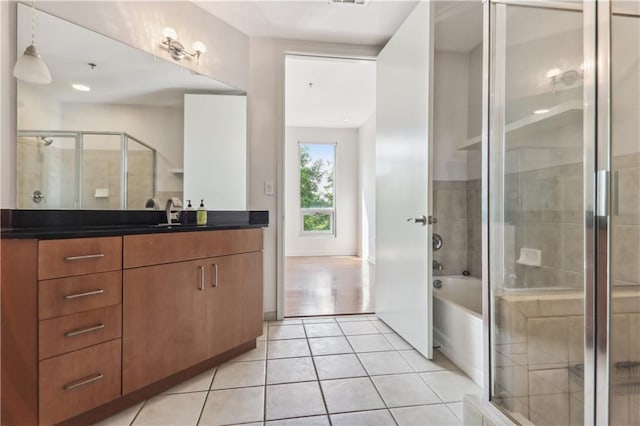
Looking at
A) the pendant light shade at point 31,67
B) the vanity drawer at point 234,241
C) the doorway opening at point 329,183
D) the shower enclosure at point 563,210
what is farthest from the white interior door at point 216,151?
the doorway opening at point 329,183

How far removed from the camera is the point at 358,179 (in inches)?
254

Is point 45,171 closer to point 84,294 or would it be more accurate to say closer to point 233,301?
point 84,294

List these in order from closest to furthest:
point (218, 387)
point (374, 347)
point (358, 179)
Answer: point (218, 387)
point (374, 347)
point (358, 179)

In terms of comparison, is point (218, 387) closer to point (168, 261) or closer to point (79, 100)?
point (168, 261)

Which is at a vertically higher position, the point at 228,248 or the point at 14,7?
the point at 14,7

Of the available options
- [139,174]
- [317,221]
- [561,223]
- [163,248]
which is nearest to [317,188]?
[317,221]

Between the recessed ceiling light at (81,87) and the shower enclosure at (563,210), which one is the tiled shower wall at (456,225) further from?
the recessed ceiling light at (81,87)

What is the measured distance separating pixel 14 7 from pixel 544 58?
2516 millimetres

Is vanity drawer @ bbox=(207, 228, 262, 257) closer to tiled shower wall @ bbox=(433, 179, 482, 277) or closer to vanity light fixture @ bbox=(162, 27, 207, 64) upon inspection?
vanity light fixture @ bbox=(162, 27, 207, 64)

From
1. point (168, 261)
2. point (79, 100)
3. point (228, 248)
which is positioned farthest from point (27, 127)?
point (228, 248)

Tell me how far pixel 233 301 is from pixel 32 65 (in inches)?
62.6

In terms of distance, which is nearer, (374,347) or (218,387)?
(218,387)

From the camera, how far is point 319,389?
1.57m

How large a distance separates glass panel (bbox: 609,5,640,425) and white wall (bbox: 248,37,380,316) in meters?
2.08
